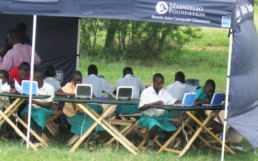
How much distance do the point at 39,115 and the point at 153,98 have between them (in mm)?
1566

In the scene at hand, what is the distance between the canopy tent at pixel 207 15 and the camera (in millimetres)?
6336

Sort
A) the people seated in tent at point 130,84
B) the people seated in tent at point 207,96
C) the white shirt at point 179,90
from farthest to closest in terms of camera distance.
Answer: the white shirt at point 179,90, the people seated in tent at point 130,84, the people seated in tent at point 207,96

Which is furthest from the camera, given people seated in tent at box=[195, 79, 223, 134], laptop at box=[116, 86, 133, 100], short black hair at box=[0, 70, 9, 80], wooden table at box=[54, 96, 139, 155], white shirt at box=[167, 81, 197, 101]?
white shirt at box=[167, 81, 197, 101]

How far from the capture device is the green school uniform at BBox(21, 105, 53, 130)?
7.25m

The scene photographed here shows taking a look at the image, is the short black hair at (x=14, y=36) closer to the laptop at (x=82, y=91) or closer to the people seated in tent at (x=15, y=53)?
the people seated in tent at (x=15, y=53)

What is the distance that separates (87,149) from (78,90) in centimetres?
83

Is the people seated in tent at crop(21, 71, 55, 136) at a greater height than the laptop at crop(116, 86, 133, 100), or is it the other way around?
the laptop at crop(116, 86, 133, 100)

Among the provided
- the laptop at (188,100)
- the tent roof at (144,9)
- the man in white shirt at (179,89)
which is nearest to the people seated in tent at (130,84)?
the man in white shirt at (179,89)

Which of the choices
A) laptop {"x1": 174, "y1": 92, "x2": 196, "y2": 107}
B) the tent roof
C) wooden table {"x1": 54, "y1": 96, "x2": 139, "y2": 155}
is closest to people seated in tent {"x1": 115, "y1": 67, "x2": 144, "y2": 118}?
wooden table {"x1": 54, "y1": 96, "x2": 139, "y2": 155}

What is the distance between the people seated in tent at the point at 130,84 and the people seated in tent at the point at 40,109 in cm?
115

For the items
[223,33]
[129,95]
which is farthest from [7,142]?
[223,33]

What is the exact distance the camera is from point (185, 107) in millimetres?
6758

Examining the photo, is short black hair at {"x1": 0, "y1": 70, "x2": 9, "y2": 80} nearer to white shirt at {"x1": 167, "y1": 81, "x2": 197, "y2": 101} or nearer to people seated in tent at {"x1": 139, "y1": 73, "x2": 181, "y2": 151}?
people seated in tent at {"x1": 139, "y1": 73, "x2": 181, "y2": 151}

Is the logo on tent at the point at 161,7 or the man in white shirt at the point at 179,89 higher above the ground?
the logo on tent at the point at 161,7
